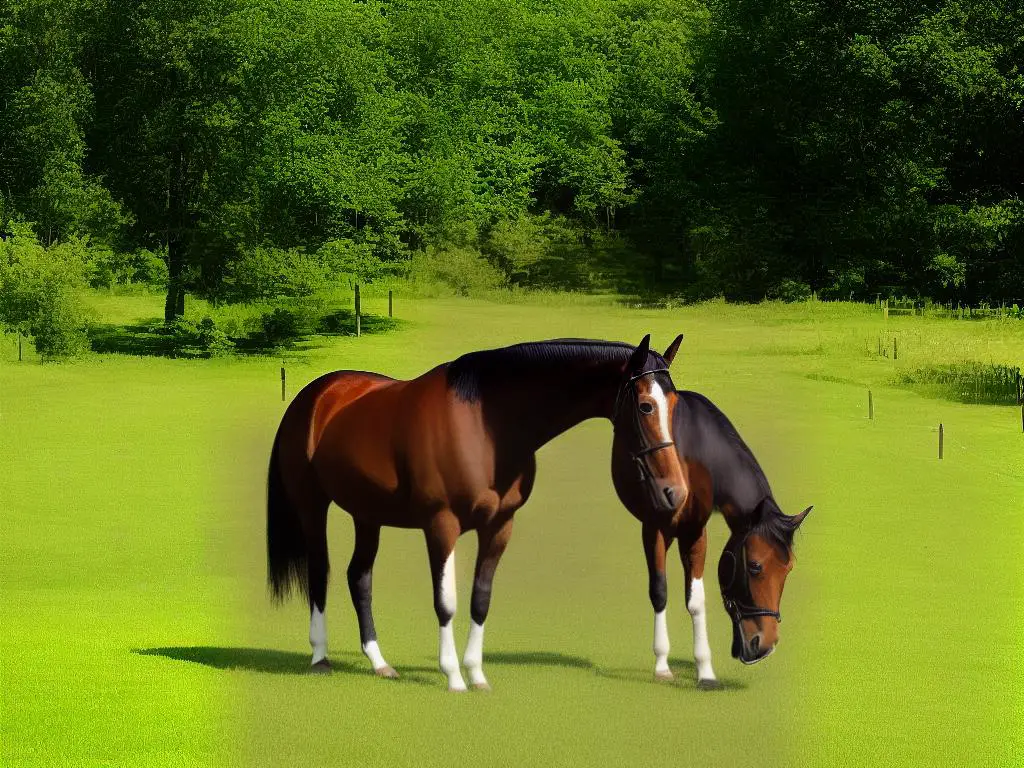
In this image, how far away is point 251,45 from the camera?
221 ft

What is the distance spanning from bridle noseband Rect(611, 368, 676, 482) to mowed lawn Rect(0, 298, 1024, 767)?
7.72 feet

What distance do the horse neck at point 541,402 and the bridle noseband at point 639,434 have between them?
388 millimetres

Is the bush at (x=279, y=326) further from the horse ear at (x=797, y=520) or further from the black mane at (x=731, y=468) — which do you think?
the horse ear at (x=797, y=520)

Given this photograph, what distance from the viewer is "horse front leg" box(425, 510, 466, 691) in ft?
48.2

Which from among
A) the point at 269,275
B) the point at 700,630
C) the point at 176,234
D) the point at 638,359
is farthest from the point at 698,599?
the point at 176,234

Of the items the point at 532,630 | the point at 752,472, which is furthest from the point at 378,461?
the point at 532,630

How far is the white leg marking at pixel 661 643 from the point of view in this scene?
15.3 metres

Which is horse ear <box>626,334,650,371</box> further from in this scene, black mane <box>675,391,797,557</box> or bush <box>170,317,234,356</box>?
bush <box>170,317,234,356</box>

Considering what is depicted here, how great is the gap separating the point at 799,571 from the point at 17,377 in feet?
131

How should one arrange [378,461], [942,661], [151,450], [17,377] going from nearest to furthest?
[378,461], [942,661], [151,450], [17,377]

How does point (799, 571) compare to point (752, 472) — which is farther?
point (799, 571)

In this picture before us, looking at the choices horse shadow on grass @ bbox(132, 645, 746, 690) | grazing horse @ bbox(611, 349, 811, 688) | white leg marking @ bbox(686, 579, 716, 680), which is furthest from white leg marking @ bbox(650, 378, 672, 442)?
horse shadow on grass @ bbox(132, 645, 746, 690)

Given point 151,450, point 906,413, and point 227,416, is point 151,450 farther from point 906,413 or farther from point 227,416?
point 906,413

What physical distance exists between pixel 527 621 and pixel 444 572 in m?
5.71
